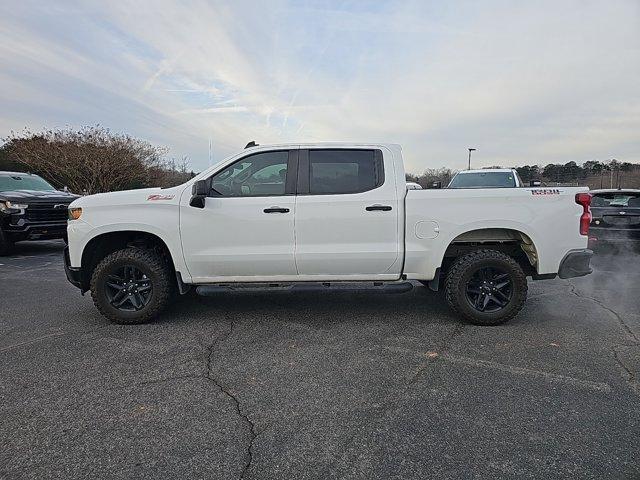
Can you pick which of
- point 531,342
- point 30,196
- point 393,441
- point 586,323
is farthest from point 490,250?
point 30,196

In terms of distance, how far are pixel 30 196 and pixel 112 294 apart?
602 cm

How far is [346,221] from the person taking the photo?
4.42 m

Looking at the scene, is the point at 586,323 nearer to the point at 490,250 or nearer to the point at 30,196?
the point at 490,250

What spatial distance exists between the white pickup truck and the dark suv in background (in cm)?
533

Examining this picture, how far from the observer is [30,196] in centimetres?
900

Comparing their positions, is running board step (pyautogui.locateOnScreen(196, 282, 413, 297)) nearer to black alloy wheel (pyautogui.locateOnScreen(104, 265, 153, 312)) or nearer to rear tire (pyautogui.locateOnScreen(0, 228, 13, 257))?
black alloy wheel (pyautogui.locateOnScreen(104, 265, 153, 312))

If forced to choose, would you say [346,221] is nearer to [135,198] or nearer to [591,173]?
[135,198]

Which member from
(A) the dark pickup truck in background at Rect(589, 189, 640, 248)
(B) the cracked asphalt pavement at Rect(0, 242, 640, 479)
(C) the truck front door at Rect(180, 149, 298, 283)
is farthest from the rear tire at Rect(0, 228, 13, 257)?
(A) the dark pickup truck in background at Rect(589, 189, 640, 248)

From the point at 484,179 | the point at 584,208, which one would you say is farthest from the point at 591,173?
the point at 584,208

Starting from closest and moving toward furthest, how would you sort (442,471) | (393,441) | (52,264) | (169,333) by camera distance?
(442,471)
(393,441)
(169,333)
(52,264)

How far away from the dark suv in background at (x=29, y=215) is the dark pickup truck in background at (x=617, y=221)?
10.4m

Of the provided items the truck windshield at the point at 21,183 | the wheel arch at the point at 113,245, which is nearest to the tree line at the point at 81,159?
the truck windshield at the point at 21,183

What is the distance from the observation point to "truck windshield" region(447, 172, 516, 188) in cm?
1036

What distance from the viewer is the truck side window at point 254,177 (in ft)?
14.9
